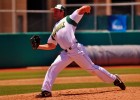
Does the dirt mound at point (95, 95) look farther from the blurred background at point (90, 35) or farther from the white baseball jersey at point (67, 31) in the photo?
the blurred background at point (90, 35)

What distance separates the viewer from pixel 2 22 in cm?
2555

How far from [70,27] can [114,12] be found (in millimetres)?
17043

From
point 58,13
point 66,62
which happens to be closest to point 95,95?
point 66,62

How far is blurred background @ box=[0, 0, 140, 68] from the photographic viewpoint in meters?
20.8

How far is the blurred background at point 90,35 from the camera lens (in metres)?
20.8

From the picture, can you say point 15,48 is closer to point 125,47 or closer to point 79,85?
point 125,47

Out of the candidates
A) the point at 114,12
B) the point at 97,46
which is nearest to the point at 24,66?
the point at 97,46

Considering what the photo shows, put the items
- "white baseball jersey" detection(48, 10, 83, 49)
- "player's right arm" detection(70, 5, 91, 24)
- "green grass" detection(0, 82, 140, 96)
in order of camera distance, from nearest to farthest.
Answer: "player's right arm" detection(70, 5, 91, 24), "white baseball jersey" detection(48, 10, 83, 49), "green grass" detection(0, 82, 140, 96)

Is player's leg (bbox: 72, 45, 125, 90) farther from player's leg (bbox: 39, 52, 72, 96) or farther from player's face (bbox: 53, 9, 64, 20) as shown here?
player's face (bbox: 53, 9, 64, 20)

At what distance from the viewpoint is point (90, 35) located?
2186cm

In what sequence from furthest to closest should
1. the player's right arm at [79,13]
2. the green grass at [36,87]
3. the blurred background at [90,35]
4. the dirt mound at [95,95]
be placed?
the blurred background at [90,35]
the green grass at [36,87]
the player's right arm at [79,13]
the dirt mound at [95,95]

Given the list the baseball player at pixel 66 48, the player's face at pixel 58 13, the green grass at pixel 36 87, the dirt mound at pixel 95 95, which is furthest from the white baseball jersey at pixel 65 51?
the green grass at pixel 36 87

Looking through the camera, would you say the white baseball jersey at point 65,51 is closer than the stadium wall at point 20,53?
Yes

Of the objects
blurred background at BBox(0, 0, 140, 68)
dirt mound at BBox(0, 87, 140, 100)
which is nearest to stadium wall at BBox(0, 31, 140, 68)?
blurred background at BBox(0, 0, 140, 68)
